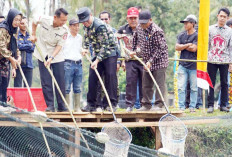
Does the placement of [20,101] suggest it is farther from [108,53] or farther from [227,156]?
[227,156]

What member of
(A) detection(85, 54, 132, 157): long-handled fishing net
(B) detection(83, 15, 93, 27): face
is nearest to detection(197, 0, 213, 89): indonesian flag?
(A) detection(85, 54, 132, 157): long-handled fishing net

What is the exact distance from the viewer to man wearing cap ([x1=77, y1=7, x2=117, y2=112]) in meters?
8.10

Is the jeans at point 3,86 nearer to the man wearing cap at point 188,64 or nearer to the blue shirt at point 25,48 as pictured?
the blue shirt at point 25,48

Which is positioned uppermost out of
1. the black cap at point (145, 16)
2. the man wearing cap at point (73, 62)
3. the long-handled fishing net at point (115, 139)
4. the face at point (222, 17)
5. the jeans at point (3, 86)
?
the face at point (222, 17)

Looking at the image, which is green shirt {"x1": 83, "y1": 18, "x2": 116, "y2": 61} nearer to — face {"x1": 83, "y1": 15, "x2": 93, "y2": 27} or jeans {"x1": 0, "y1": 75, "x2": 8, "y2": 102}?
face {"x1": 83, "y1": 15, "x2": 93, "y2": 27}

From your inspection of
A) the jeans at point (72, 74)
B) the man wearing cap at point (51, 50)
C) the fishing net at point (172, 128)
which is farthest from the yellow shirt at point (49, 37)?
the fishing net at point (172, 128)

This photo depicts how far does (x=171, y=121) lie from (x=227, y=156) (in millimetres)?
2115

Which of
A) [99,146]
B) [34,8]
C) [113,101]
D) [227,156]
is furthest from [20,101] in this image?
[34,8]

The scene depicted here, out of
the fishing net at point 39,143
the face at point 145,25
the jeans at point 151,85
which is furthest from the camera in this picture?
the jeans at point 151,85

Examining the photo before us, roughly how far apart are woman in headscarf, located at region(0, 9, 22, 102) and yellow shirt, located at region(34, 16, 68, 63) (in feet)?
1.54

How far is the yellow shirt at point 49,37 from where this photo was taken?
325 inches

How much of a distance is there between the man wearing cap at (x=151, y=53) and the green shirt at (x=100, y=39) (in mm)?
556

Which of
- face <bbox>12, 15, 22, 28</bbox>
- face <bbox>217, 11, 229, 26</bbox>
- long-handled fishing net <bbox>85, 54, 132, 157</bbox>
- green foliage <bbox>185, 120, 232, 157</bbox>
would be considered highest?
face <bbox>217, 11, 229, 26</bbox>

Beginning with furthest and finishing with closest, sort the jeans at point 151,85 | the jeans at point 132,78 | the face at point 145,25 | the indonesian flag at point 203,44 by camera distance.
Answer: the indonesian flag at point 203,44 < the jeans at point 132,78 < the jeans at point 151,85 < the face at point 145,25
